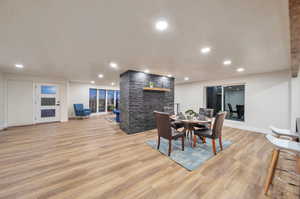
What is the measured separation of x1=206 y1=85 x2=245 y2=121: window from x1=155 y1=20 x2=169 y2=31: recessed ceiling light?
5070mm

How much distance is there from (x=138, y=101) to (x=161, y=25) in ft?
→ 9.52

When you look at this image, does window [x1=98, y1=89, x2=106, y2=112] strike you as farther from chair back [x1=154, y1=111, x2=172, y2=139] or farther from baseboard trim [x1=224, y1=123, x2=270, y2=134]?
baseboard trim [x1=224, y1=123, x2=270, y2=134]

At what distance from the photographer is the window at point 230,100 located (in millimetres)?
4922

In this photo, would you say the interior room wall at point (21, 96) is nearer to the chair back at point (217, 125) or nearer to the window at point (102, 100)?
the window at point (102, 100)

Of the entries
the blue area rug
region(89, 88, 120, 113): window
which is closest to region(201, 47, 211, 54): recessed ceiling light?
the blue area rug

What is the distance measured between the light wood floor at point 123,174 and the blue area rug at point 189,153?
0.39 feet

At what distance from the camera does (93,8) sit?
1.24 m

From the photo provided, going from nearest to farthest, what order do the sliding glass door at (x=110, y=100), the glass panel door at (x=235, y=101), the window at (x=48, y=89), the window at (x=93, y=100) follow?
the glass panel door at (x=235, y=101) < the window at (x=48, y=89) < the window at (x=93, y=100) < the sliding glass door at (x=110, y=100)

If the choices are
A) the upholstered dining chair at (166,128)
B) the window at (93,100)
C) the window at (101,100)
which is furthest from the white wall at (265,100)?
the window at (93,100)

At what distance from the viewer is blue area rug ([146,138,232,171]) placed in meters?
2.13

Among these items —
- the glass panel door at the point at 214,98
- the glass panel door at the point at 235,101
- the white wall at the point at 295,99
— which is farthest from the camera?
the glass panel door at the point at 214,98

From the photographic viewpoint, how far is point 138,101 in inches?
162

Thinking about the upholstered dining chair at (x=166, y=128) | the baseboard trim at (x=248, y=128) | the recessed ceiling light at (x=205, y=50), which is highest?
the recessed ceiling light at (x=205, y=50)

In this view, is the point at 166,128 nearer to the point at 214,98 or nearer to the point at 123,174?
the point at 123,174
